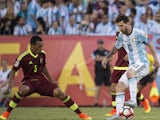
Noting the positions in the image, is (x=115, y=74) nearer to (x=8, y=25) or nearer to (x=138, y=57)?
(x=138, y=57)

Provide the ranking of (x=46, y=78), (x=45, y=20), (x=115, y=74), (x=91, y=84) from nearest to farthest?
1. (x=46, y=78)
2. (x=115, y=74)
3. (x=91, y=84)
4. (x=45, y=20)

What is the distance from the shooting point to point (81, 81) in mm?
21562

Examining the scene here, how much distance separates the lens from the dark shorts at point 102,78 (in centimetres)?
2144

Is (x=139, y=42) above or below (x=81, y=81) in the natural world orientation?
above

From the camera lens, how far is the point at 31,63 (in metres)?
14.6

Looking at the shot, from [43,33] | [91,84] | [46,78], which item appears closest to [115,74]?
[46,78]

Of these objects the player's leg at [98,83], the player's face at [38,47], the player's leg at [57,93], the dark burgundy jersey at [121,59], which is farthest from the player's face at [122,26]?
the player's leg at [98,83]

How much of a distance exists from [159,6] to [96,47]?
3.07 metres

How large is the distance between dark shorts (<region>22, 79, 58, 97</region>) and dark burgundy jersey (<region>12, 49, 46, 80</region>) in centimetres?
13

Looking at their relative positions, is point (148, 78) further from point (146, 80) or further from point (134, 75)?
point (134, 75)

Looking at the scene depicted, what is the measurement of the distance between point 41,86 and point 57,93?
Result: 1.47 feet

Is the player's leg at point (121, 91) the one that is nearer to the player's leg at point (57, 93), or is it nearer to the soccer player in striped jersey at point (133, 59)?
the soccer player in striped jersey at point (133, 59)

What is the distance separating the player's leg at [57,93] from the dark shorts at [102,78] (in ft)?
23.0

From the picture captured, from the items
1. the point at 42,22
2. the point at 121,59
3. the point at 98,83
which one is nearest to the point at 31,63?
the point at 121,59
